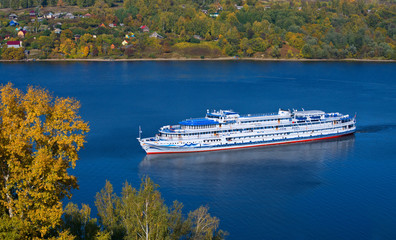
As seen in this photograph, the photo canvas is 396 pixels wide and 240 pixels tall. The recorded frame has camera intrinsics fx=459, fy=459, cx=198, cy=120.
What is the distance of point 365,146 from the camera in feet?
124

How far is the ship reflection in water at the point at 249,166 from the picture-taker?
1156 inches

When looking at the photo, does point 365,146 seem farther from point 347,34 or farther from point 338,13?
point 338,13

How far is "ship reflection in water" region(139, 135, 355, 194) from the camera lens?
29359 millimetres

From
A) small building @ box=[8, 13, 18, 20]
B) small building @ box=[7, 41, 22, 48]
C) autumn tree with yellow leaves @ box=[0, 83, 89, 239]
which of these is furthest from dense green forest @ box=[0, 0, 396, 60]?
autumn tree with yellow leaves @ box=[0, 83, 89, 239]

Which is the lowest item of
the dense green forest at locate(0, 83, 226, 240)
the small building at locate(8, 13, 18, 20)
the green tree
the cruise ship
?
the cruise ship

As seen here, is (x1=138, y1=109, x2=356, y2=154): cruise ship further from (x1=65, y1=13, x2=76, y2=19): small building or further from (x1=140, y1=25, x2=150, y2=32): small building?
(x1=65, y1=13, x2=76, y2=19): small building

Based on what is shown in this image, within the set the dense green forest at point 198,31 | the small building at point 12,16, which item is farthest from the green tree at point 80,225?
the small building at point 12,16

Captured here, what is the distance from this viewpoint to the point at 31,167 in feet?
41.0

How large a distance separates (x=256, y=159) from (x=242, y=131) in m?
3.95

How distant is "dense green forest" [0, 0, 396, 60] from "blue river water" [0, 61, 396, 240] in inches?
894

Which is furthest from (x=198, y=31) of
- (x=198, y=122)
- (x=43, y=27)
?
(x=198, y=122)

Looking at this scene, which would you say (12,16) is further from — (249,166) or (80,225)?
(80,225)

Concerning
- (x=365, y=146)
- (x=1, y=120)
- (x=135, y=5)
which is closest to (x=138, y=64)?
(x=135, y=5)

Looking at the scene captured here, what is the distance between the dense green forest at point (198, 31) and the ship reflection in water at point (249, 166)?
189 feet
